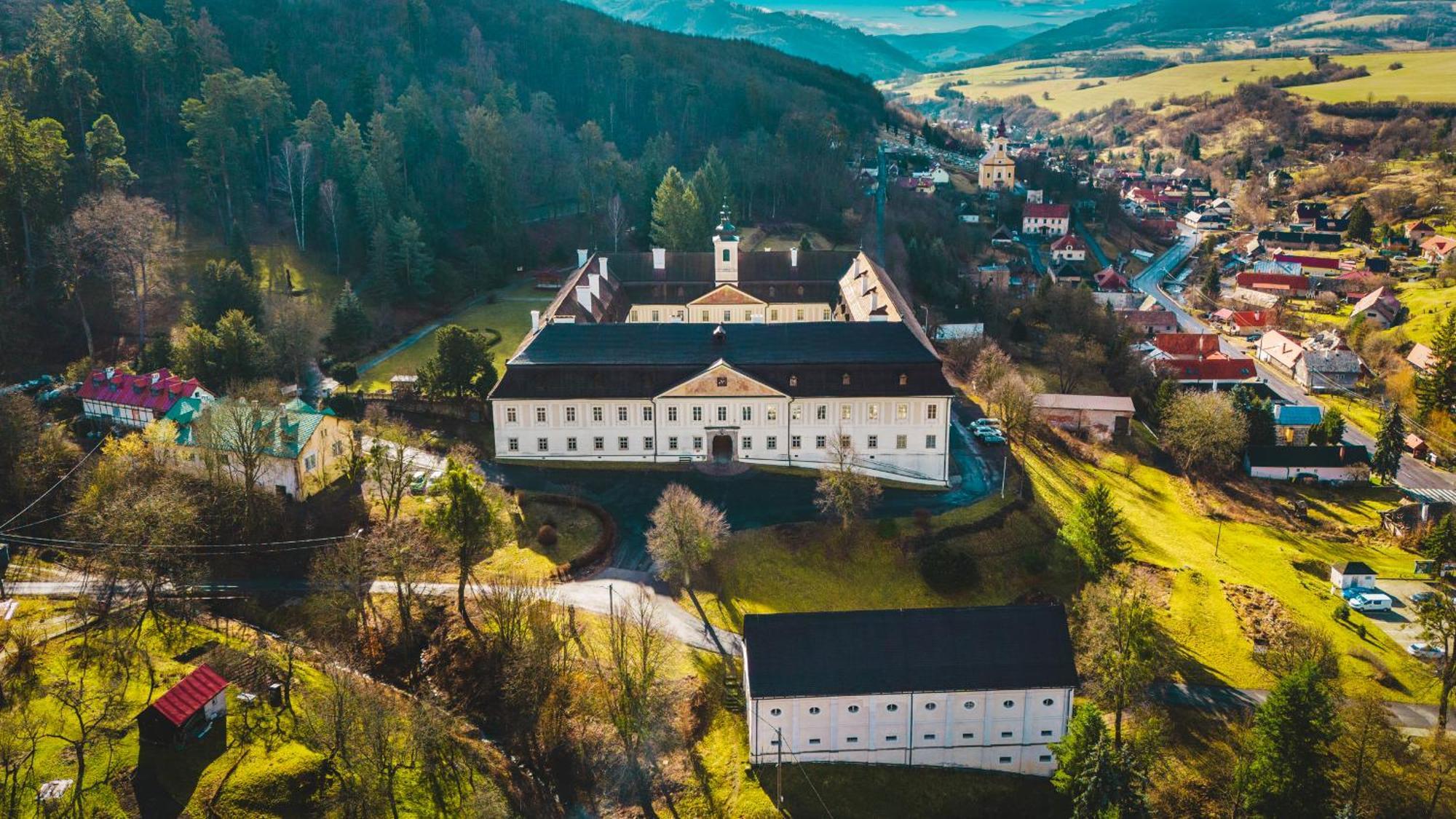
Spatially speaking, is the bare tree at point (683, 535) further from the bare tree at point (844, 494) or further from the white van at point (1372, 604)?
the white van at point (1372, 604)

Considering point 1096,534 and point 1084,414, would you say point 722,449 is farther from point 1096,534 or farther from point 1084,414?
point 1084,414

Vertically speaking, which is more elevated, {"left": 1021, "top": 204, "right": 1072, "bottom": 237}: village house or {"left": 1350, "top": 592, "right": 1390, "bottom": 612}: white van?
{"left": 1021, "top": 204, "right": 1072, "bottom": 237}: village house

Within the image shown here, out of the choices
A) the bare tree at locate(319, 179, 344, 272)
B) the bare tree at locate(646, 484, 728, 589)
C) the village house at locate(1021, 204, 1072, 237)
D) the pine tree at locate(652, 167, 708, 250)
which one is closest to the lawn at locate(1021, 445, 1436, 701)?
the bare tree at locate(646, 484, 728, 589)

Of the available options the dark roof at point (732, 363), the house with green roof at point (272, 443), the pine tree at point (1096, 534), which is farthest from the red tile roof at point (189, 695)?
the pine tree at point (1096, 534)

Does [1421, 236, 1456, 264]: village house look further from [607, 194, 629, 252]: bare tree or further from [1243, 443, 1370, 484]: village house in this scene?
[607, 194, 629, 252]: bare tree

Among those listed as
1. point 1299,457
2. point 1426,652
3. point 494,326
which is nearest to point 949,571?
point 1426,652
